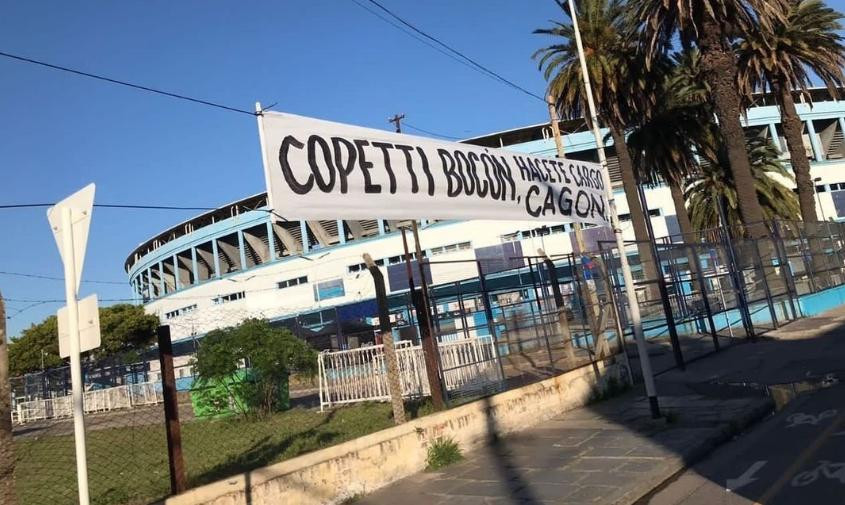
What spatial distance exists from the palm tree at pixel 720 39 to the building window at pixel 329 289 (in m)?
32.2

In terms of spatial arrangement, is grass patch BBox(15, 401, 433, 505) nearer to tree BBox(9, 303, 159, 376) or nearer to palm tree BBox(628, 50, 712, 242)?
palm tree BBox(628, 50, 712, 242)

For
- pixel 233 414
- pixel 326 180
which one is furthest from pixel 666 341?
pixel 326 180

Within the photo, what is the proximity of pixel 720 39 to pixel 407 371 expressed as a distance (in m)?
16.2

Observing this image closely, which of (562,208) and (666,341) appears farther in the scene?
(666,341)

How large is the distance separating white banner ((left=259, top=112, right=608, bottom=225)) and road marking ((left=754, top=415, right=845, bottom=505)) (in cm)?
440

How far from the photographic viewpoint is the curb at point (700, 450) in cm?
587

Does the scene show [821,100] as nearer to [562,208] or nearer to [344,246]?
[344,246]

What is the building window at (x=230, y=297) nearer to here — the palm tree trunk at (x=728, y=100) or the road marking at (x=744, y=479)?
the palm tree trunk at (x=728, y=100)

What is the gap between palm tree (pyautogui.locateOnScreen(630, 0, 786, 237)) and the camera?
782 inches

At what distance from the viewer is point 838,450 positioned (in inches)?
247

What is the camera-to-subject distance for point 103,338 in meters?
47.4

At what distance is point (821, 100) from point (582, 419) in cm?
6630

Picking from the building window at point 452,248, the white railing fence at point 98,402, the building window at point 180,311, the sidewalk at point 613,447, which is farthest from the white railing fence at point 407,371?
the building window at point 180,311

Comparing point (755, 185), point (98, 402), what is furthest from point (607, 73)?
point (98, 402)
